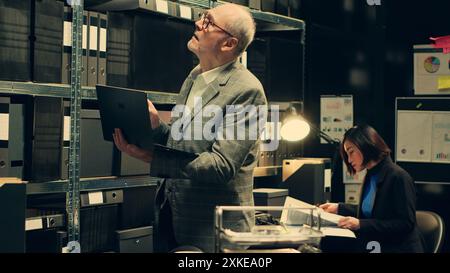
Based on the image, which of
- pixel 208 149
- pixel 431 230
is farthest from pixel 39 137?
pixel 431 230

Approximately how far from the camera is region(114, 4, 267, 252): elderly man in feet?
6.98

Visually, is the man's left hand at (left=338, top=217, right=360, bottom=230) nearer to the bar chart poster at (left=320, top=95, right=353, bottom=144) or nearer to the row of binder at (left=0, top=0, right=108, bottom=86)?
the row of binder at (left=0, top=0, right=108, bottom=86)

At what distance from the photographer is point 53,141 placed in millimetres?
2781

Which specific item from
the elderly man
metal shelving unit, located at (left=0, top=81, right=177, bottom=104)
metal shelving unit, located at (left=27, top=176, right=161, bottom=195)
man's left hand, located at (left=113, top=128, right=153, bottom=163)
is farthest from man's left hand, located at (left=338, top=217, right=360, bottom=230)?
metal shelving unit, located at (left=0, top=81, right=177, bottom=104)

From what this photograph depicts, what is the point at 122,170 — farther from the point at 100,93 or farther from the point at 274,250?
the point at 274,250

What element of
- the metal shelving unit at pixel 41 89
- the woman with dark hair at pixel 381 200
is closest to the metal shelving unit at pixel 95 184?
the metal shelving unit at pixel 41 89

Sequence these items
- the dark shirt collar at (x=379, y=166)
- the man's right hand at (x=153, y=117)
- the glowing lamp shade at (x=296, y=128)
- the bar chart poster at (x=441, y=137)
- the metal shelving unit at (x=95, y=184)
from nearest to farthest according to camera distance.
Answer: the man's right hand at (x=153, y=117) < the metal shelving unit at (x=95, y=184) < the dark shirt collar at (x=379, y=166) < the glowing lamp shade at (x=296, y=128) < the bar chart poster at (x=441, y=137)

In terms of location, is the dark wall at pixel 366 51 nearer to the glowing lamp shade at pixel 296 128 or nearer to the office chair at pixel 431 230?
the glowing lamp shade at pixel 296 128

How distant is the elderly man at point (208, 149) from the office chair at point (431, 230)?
3.20 feet

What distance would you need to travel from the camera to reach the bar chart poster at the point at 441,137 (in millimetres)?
Result: 4207

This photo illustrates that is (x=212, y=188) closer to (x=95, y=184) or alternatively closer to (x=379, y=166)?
(x=95, y=184)

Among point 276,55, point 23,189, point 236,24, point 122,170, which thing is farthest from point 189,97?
point 276,55

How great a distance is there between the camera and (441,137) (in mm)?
4219

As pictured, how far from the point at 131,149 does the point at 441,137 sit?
102 inches
